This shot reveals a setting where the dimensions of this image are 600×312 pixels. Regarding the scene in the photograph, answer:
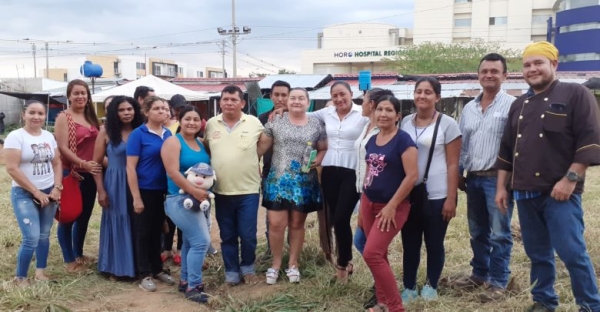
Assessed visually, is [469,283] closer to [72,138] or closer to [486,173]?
[486,173]

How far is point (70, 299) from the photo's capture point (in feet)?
12.9

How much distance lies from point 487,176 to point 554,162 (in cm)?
63

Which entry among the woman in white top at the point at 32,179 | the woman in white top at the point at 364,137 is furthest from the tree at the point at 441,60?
the woman in white top at the point at 32,179

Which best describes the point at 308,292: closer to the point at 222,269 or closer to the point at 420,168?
the point at 222,269

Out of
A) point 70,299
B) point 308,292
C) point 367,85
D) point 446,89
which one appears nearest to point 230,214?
point 308,292

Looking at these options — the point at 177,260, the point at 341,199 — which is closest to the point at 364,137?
the point at 341,199

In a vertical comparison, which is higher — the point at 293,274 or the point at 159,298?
the point at 293,274

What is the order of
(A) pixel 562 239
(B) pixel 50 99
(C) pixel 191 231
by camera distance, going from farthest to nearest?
(B) pixel 50 99 < (C) pixel 191 231 < (A) pixel 562 239

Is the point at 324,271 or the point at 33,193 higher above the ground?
the point at 33,193

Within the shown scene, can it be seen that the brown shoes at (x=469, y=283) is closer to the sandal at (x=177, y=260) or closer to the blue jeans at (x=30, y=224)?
the sandal at (x=177, y=260)

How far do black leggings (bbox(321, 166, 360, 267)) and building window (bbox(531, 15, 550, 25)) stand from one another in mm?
51626

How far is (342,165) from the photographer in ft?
13.1

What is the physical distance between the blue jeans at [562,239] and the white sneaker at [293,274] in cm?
182

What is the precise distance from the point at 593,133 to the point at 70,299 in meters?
3.86
